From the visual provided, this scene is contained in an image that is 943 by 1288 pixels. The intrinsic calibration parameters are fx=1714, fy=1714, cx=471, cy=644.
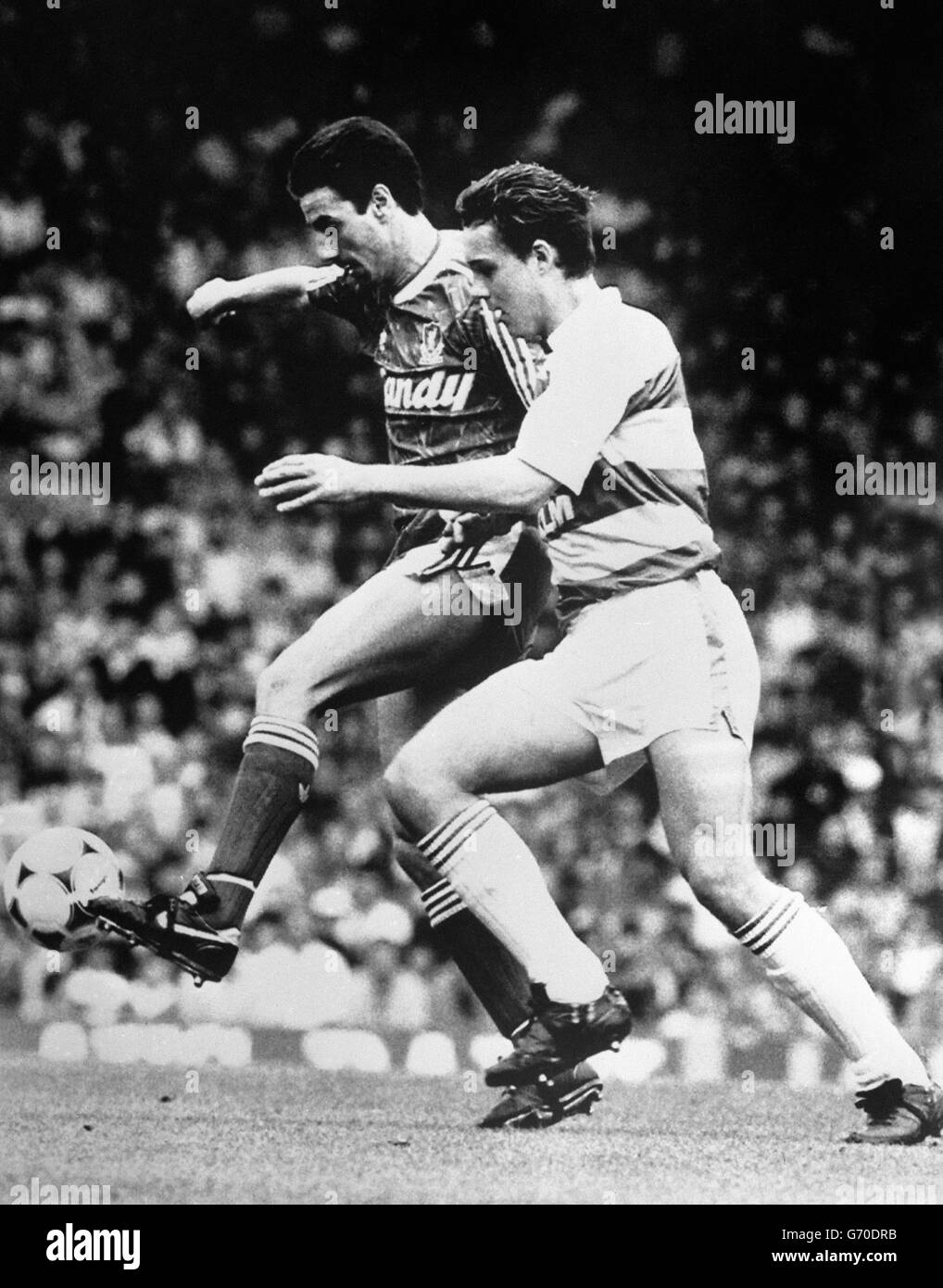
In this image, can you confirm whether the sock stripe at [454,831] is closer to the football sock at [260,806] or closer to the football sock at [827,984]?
the football sock at [260,806]

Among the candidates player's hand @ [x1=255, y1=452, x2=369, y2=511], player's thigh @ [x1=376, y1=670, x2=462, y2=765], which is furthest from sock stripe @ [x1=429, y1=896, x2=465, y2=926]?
player's hand @ [x1=255, y1=452, x2=369, y2=511]

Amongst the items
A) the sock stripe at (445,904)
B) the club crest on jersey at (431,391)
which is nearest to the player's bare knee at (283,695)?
the sock stripe at (445,904)

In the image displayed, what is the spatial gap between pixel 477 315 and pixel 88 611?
1142 millimetres

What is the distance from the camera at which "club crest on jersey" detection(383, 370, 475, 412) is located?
12.6ft

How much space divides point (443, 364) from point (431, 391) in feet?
0.22

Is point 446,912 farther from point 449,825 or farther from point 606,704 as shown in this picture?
point 606,704

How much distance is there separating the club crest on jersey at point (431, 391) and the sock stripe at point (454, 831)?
0.89m

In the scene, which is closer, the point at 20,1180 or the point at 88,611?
the point at 20,1180

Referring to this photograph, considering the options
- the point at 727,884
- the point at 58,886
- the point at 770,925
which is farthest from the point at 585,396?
the point at 58,886

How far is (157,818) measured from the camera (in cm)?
389

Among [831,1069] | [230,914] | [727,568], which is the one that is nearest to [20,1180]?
[230,914]

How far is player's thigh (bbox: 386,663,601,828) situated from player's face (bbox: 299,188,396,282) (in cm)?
103

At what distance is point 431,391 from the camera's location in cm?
386
